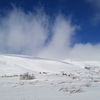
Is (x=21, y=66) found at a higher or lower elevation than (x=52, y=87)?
higher

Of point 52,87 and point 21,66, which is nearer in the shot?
point 52,87

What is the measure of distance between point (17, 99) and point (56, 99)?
1642 mm

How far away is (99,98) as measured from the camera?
6059 mm

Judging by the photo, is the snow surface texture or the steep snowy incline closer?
the snow surface texture

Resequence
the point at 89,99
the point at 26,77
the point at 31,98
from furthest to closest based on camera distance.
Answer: the point at 26,77
the point at 31,98
the point at 89,99

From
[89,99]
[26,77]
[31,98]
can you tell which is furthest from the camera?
[26,77]

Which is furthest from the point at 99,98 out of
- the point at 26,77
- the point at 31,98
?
the point at 26,77

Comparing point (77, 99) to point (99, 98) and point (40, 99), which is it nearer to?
point (99, 98)

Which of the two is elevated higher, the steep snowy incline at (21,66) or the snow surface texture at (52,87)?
the steep snowy incline at (21,66)

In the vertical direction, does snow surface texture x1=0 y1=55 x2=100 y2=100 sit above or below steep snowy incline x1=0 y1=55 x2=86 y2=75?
below

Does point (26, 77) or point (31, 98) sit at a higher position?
point (26, 77)

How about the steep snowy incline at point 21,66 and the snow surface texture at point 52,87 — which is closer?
the snow surface texture at point 52,87

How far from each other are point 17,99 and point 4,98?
0.69 metres

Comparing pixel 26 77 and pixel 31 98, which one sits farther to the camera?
pixel 26 77
